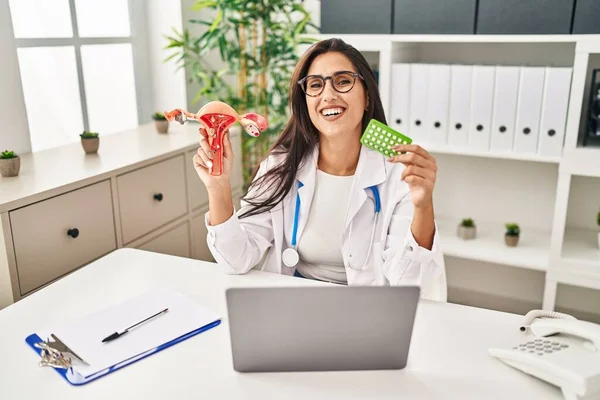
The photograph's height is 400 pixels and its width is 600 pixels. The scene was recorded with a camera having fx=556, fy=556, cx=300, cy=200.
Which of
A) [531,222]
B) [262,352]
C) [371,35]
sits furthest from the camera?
[531,222]

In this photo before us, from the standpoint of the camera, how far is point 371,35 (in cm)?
253

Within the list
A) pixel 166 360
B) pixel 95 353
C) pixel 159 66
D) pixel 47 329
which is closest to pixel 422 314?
pixel 166 360

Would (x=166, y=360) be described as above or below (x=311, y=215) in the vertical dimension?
below

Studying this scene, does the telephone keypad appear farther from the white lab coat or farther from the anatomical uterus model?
the anatomical uterus model

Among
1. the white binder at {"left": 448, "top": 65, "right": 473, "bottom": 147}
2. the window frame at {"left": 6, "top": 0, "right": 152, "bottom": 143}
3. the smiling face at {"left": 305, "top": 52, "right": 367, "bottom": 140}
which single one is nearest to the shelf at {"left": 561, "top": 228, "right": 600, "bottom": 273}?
the white binder at {"left": 448, "top": 65, "right": 473, "bottom": 147}

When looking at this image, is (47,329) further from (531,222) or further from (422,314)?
(531,222)

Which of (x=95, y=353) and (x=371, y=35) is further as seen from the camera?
(x=371, y=35)

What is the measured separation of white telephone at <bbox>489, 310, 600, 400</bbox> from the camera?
3.12ft

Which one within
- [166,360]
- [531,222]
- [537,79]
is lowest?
[531,222]

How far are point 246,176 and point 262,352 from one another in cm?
212

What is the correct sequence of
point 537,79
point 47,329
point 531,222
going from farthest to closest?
point 531,222
point 537,79
point 47,329

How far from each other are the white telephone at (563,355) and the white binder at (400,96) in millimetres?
1538

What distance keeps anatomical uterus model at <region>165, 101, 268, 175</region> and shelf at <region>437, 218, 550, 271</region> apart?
1.46 meters

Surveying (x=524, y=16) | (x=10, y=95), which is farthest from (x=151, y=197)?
(x=524, y=16)
